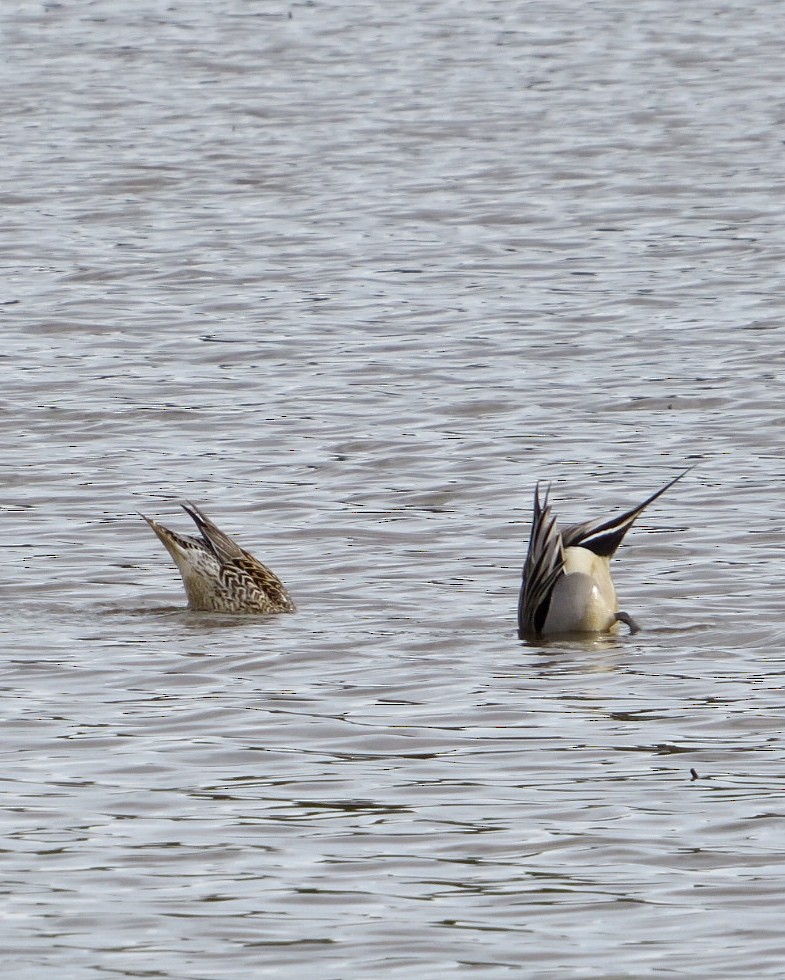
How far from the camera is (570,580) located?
9.39 meters

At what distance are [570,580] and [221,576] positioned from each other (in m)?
1.53

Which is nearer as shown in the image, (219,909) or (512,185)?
(219,909)

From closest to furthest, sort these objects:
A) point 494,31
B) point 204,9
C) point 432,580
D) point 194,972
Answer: point 194,972
point 432,580
point 494,31
point 204,9

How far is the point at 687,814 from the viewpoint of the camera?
6559mm

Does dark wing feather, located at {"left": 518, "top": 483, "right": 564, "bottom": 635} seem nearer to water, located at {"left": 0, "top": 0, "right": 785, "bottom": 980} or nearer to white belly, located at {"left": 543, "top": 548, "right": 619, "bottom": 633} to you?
white belly, located at {"left": 543, "top": 548, "right": 619, "bottom": 633}

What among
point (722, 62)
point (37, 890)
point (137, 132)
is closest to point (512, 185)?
point (137, 132)

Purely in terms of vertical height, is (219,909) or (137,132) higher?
(219,909)

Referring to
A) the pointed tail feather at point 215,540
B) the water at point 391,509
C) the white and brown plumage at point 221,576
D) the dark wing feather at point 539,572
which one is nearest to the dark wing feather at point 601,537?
the dark wing feather at point 539,572

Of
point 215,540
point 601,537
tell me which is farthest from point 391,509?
point 601,537

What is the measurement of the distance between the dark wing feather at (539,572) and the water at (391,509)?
0.49 feet

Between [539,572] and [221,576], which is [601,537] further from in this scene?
[221,576]

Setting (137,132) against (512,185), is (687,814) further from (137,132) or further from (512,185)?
(137,132)

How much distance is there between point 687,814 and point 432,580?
12.0 ft

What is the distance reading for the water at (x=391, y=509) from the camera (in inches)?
234
